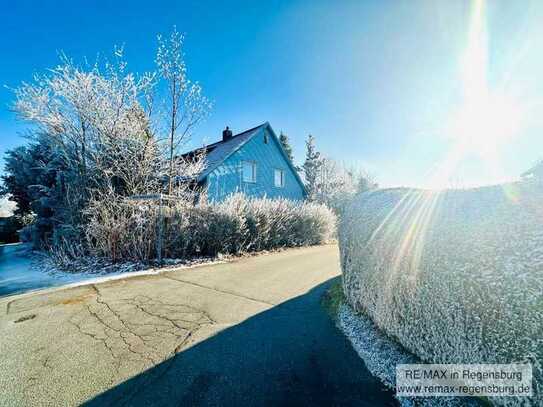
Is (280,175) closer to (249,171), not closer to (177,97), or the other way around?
(249,171)

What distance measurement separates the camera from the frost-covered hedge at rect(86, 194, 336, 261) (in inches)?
258

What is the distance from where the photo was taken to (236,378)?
204 cm

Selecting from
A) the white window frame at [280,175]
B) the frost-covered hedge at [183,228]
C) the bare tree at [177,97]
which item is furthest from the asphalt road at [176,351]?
the white window frame at [280,175]

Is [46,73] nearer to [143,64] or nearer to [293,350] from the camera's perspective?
[143,64]

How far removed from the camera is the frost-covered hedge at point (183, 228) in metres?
6.56

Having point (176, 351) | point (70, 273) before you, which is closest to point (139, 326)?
point (176, 351)

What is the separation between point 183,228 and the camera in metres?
7.22

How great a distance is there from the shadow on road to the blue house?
10.3m

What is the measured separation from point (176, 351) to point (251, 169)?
43.7 feet

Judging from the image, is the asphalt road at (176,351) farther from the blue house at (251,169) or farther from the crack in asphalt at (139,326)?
the blue house at (251,169)

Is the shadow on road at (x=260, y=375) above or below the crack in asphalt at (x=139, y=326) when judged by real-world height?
below

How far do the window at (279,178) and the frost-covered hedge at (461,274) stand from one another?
13.8m

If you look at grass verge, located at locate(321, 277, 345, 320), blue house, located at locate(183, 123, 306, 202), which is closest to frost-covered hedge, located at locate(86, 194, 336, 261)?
blue house, located at locate(183, 123, 306, 202)

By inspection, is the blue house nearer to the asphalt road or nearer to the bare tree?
the bare tree
